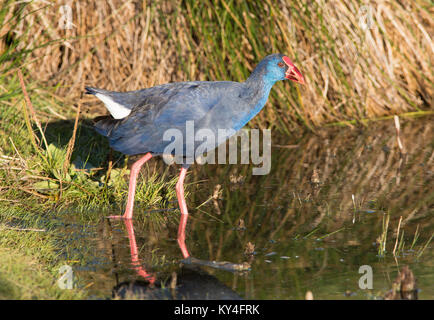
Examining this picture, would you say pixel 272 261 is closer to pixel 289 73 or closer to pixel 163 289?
pixel 163 289

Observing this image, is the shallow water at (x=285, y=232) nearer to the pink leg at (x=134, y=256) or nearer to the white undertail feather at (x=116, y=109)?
the pink leg at (x=134, y=256)

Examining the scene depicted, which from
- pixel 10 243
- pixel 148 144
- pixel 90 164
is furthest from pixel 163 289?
pixel 90 164

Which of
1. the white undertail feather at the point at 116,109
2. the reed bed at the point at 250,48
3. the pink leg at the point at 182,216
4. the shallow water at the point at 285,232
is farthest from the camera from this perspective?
the reed bed at the point at 250,48

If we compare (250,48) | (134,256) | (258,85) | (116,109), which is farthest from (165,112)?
(250,48)

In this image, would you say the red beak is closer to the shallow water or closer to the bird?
the bird

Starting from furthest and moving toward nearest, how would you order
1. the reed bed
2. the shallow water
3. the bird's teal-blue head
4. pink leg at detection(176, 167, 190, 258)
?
the reed bed
the bird's teal-blue head
pink leg at detection(176, 167, 190, 258)
the shallow water

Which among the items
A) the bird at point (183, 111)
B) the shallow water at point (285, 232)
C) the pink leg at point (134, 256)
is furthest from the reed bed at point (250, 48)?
the pink leg at point (134, 256)

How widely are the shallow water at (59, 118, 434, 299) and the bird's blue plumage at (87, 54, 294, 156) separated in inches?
19.3

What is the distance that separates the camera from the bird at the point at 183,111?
358cm

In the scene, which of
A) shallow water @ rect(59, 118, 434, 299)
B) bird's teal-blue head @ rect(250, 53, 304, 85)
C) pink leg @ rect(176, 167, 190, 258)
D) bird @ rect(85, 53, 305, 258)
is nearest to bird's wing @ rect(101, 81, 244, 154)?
bird @ rect(85, 53, 305, 258)

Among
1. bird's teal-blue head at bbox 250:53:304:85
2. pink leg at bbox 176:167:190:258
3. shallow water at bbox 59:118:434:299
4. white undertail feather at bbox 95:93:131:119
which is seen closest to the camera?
shallow water at bbox 59:118:434:299

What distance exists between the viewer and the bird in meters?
3.58

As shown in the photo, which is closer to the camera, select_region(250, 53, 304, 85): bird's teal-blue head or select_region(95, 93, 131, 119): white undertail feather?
select_region(250, 53, 304, 85): bird's teal-blue head

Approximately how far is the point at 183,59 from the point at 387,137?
2.06 meters
